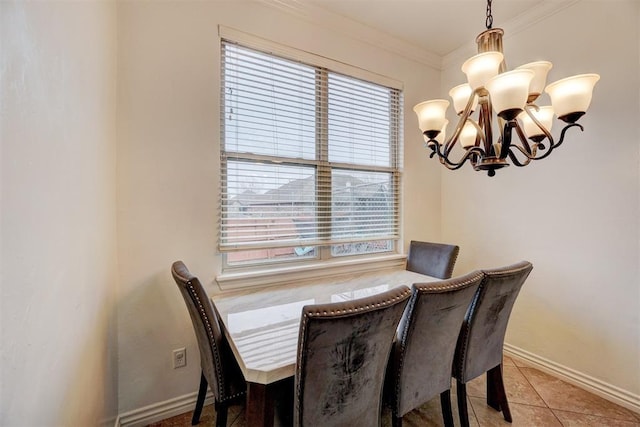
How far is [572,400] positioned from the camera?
191 centimetres

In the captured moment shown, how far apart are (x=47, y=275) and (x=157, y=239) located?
1.00 m

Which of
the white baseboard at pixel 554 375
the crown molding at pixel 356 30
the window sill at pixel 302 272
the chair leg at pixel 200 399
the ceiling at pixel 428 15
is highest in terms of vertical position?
the ceiling at pixel 428 15

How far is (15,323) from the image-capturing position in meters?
0.57

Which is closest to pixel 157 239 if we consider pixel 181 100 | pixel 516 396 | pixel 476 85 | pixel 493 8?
pixel 181 100

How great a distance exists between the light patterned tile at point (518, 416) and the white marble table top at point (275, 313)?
2.95 ft

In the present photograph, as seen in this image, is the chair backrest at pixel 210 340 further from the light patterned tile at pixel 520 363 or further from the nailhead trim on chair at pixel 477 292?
the light patterned tile at pixel 520 363

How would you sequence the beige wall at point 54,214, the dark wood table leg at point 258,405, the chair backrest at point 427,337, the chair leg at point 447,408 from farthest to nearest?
the chair leg at point 447,408
the chair backrest at point 427,337
the dark wood table leg at point 258,405
the beige wall at point 54,214

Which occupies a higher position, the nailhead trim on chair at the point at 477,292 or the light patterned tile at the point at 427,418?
the nailhead trim on chair at the point at 477,292

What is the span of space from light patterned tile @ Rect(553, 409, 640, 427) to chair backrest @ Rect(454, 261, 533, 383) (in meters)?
0.70

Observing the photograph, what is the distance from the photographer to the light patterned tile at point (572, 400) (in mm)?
1803

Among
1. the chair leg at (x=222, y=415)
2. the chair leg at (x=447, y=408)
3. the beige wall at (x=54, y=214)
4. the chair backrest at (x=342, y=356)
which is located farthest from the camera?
the chair leg at (x=447, y=408)

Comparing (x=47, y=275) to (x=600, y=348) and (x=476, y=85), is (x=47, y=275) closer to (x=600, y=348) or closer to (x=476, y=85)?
(x=476, y=85)

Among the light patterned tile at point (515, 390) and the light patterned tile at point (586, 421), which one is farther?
the light patterned tile at point (515, 390)

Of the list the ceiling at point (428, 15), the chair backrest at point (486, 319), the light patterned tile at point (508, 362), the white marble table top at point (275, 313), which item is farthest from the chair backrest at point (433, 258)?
the ceiling at point (428, 15)
